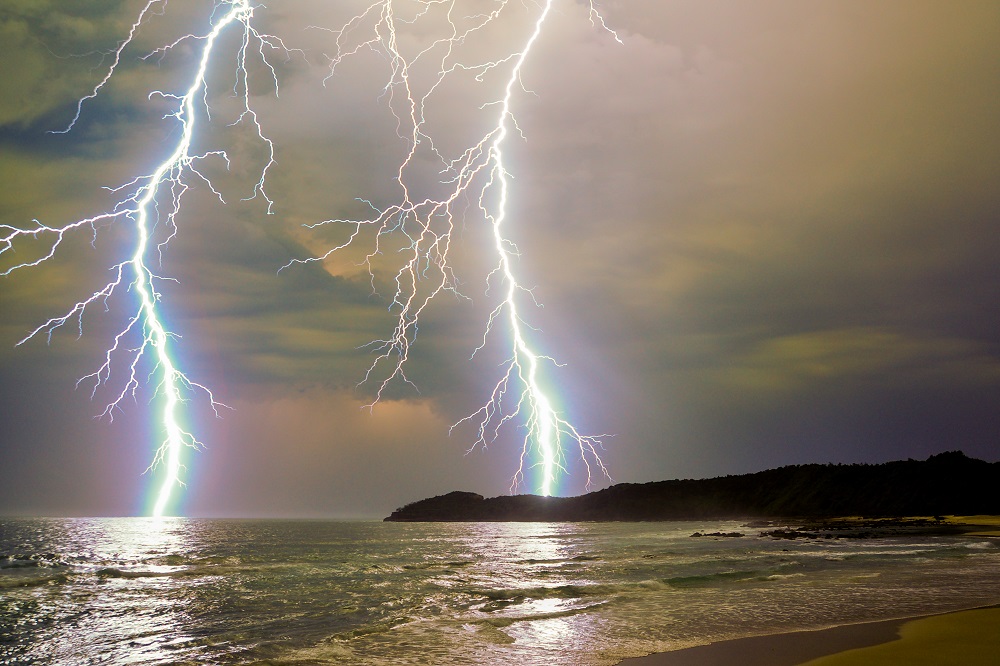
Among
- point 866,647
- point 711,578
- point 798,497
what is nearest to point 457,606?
point 866,647

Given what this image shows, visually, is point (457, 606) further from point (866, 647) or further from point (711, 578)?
point (711, 578)

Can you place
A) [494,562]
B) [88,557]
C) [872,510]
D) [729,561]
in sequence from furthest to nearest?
[872,510]
[88,557]
[494,562]
[729,561]

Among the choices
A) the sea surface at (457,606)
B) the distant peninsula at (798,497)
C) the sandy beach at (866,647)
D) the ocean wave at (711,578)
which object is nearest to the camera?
the sandy beach at (866,647)

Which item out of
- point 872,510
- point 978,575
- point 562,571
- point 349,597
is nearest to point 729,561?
point 562,571

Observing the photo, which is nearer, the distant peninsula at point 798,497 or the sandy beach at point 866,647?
the sandy beach at point 866,647

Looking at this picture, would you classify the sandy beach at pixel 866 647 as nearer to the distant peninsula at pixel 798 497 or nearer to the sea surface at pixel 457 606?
the sea surface at pixel 457 606

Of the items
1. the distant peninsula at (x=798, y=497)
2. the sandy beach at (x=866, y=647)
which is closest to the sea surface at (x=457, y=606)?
the sandy beach at (x=866, y=647)

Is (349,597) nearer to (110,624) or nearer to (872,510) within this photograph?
(110,624)
